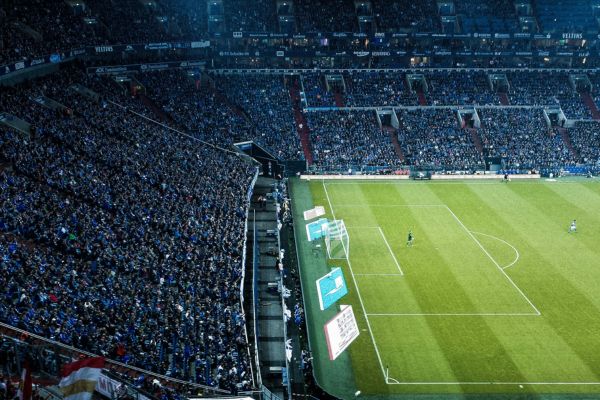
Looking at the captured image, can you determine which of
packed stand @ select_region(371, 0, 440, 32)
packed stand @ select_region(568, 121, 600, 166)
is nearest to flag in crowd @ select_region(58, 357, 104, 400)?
packed stand @ select_region(568, 121, 600, 166)

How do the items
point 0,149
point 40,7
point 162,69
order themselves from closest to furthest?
point 0,149 → point 40,7 → point 162,69

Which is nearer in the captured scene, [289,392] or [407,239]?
[289,392]

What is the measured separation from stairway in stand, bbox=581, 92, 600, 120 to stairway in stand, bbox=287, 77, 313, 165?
108 feet

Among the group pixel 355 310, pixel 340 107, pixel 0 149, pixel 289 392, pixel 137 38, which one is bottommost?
pixel 289 392

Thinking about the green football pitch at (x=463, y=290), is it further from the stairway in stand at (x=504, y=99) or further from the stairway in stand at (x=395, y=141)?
the stairway in stand at (x=504, y=99)

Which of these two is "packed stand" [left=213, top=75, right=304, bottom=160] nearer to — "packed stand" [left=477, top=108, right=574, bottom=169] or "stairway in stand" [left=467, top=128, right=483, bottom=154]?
"stairway in stand" [left=467, top=128, right=483, bottom=154]

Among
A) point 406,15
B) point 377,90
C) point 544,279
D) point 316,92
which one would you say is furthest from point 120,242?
point 406,15

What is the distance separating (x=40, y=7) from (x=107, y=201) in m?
29.2

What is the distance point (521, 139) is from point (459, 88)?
35.5 ft

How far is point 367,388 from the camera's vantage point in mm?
29453

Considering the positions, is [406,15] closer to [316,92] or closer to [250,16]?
[316,92]

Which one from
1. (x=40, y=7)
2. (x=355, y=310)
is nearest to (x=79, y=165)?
(x=355, y=310)

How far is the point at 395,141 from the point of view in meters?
69.1

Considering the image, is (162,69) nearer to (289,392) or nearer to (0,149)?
(0,149)
